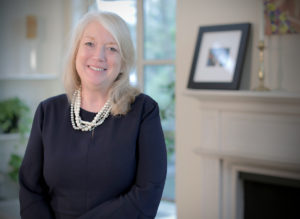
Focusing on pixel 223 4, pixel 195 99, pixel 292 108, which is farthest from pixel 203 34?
pixel 292 108

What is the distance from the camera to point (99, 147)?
132 centimetres

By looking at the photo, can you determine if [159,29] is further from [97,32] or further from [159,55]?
[97,32]

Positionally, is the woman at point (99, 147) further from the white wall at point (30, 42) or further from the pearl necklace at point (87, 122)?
the white wall at point (30, 42)

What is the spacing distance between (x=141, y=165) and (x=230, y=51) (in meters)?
1.11

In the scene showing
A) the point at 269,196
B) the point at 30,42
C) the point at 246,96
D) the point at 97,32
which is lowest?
the point at 269,196

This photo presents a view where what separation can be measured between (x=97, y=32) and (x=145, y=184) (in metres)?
0.55

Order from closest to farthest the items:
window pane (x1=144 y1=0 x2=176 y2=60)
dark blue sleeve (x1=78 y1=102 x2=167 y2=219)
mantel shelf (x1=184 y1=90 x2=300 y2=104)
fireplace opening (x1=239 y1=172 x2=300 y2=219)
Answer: dark blue sleeve (x1=78 y1=102 x2=167 y2=219) → mantel shelf (x1=184 y1=90 x2=300 y2=104) → fireplace opening (x1=239 y1=172 x2=300 y2=219) → window pane (x1=144 y1=0 x2=176 y2=60)

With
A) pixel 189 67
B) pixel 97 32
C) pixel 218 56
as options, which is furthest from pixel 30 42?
pixel 97 32

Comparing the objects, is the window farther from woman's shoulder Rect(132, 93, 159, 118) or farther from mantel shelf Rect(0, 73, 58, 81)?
woman's shoulder Rect(132, 93, 159, 118)

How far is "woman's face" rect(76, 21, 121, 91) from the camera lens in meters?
1.31

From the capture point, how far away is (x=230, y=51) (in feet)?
7.06

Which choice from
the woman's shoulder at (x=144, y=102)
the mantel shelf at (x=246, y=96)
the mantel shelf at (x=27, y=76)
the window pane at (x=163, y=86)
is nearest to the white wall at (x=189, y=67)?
the mantel shelf at (x=246, y=96)

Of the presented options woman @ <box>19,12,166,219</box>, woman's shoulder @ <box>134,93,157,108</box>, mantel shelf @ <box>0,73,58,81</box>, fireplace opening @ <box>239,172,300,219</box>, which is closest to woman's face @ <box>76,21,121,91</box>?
woman @ <box>19,12,166,219</box>

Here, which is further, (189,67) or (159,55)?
(159,55)
